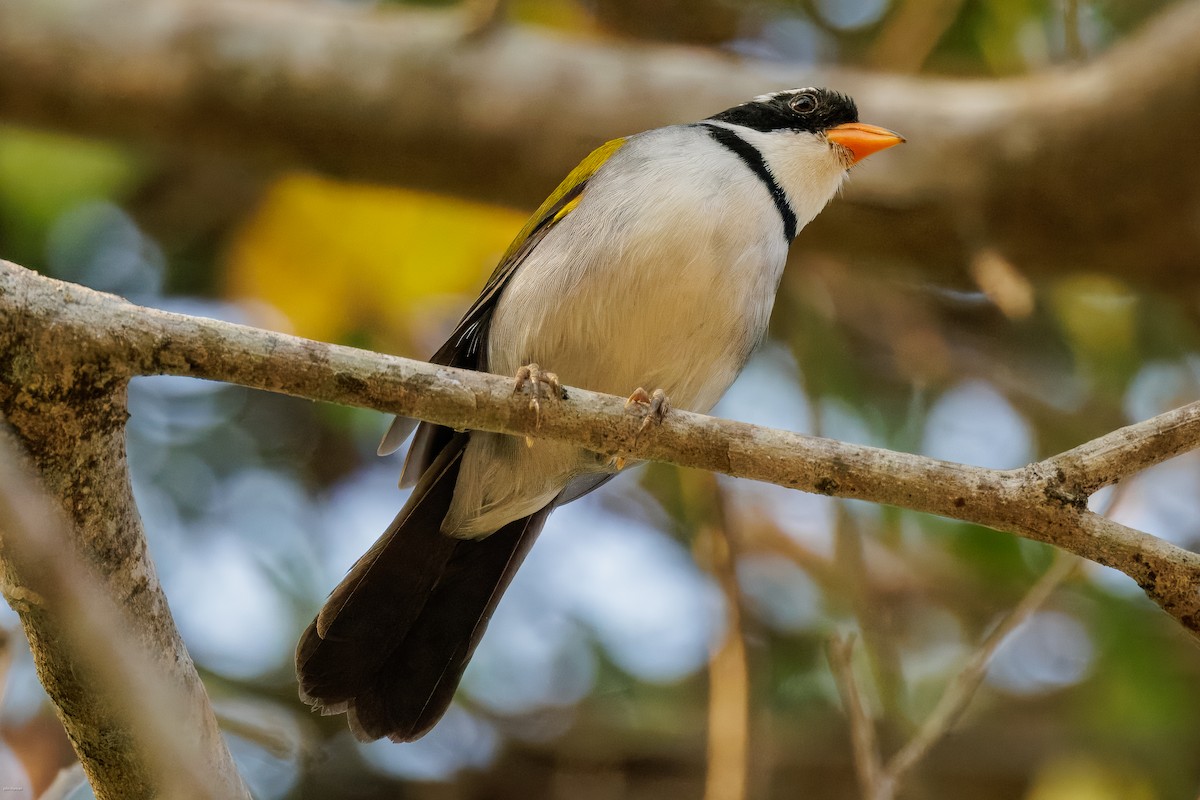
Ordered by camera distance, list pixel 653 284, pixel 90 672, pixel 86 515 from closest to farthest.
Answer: pixel 90 672 < pixel 86 515 < pixel 653 284

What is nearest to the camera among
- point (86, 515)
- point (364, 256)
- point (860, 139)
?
point (86, 515)

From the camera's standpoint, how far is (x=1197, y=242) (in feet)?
15.8

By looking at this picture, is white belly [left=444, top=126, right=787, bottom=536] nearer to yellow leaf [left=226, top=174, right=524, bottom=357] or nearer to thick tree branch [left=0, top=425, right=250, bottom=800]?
thick tree branch [left=0, top=425, right=250, bottom=800]

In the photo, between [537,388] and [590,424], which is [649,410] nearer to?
[590,424]

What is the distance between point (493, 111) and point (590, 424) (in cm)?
267

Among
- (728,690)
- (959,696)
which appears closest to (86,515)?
(959,696)

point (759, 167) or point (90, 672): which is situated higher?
point (759, 167)

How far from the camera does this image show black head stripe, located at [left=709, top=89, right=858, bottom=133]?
3896mm

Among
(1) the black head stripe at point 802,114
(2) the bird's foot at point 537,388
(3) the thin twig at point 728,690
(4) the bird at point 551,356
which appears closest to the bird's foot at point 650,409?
(2) the bird's foot at point 537,388

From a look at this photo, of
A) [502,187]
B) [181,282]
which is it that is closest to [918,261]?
[502,187]

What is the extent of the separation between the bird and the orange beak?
262 mm

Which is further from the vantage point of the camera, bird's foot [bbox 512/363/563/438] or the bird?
the bird

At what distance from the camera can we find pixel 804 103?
396 centimetres

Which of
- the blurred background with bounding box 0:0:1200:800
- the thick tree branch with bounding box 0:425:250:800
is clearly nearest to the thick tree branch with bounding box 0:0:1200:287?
the blurred background with bounding box 0:0:1200:800
